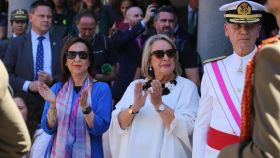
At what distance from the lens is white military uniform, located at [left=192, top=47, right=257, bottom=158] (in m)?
4.52

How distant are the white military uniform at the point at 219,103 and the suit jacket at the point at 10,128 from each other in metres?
1.81

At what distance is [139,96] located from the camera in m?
5.42

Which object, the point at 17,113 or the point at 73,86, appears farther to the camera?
the point at 73,86

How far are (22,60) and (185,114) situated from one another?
2.27 metres

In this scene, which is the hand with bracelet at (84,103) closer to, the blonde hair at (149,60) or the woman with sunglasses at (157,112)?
the woman with sunglasses at (157,112)

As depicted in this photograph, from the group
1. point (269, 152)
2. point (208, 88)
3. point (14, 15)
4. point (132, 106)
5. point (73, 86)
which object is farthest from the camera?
point (14, 15)

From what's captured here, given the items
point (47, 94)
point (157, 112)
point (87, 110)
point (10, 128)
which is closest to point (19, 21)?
point (47, 94)

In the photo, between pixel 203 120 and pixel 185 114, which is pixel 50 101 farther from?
pixel 203 120

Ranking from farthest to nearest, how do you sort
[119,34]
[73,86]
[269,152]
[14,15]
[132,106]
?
[14,15] → [119,34] → [73,86] → [132,106] → [269,152]

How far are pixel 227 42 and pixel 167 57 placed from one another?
187 centimetres

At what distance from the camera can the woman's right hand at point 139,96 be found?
541 cm

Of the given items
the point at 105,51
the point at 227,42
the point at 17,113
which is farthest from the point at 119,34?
the point at 17,113

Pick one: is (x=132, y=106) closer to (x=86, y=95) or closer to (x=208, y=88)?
(x=86, y=95)

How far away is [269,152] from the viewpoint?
243 cm
